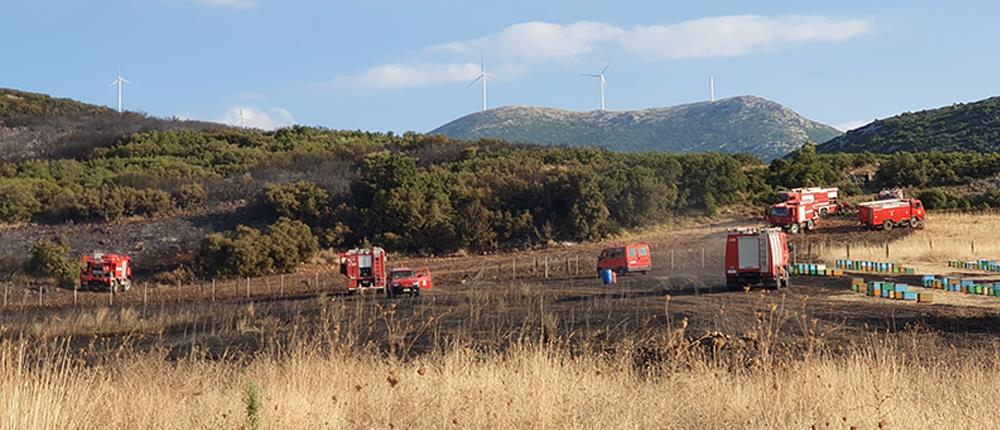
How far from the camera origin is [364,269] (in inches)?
1411

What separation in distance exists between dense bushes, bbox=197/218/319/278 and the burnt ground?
4.65 feet

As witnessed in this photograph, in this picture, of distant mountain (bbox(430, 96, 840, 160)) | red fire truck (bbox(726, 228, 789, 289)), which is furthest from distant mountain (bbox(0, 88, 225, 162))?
distant mountain (bbox(430, 96, 840, 160))

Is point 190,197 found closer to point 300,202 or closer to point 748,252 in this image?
point 300,202

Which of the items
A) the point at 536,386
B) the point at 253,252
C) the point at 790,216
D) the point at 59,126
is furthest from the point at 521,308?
Result: the point at 59,126

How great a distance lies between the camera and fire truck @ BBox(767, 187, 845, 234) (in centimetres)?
4994

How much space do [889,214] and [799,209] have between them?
4621 millimetres

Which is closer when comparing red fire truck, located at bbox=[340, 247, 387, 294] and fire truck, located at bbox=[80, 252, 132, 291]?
red fire truck, located at bbox=[340, 247, 387, 294]

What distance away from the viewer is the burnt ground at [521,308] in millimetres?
17172

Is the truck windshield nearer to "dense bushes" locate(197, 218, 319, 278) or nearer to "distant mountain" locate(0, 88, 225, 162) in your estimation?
"dense bushes" locate(197, 218, 319, 278)

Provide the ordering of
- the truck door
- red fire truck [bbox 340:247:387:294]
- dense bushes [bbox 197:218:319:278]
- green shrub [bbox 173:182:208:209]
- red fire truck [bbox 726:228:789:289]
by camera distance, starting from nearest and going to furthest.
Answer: red fire truck [bbox 726:228:789:289]
the truck door
red fire truck [bbox 340:247:387:294]
dense bushes [bbox 197:218:319:278]
green shrub [bbox 173:182:208:209]

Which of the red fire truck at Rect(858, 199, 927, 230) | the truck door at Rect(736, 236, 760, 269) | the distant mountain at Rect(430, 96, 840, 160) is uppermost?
the distant mountain at Rect(430, 96, 840, 160)

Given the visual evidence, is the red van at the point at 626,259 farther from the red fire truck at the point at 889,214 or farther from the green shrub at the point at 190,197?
the green shrub at the point at 190,197

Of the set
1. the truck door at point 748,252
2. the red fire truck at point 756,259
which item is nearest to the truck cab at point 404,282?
the red fire truck at point 756,259

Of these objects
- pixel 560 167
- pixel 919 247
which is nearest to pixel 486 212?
pixel 560 167
